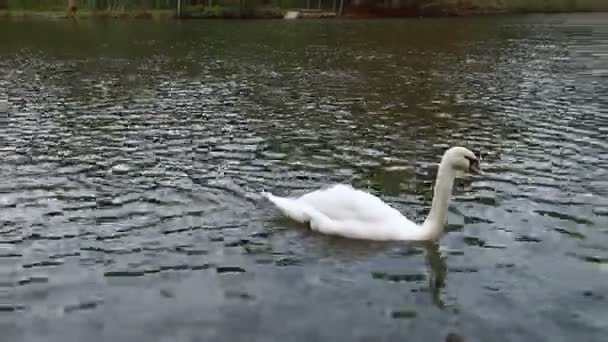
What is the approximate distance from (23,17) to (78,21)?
608cm

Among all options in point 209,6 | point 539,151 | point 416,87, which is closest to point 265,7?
point 209,6

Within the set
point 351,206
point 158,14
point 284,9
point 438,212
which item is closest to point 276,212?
point 351,206

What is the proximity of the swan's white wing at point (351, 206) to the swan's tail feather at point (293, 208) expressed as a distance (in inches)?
7.8

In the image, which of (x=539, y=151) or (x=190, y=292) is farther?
(x=539, y=151)

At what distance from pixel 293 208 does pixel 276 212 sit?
65 centimetres

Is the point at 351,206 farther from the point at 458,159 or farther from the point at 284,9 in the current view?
the point at 284,9

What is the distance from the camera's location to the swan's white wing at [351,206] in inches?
519

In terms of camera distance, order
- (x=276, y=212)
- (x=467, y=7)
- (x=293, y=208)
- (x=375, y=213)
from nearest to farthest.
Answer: (x=375, y=213) < (x=293, y=208) < (x=276, y=212) < (x=467, y=7)

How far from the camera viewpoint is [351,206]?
13.3 m

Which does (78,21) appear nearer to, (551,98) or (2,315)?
(551,98)

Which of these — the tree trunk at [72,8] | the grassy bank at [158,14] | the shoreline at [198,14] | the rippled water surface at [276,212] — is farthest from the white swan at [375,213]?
the tree trunk at [72,8]

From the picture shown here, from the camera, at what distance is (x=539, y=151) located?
19188 mm

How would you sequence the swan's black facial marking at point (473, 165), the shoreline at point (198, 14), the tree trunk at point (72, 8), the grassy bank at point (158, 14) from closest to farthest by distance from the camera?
1. the swan's black facial marking at point (473, 165)
2. the shoreline at point (198, 14)
3. the grassy bank at point (158, 14)
4. the tree trunk at point (72, 8)

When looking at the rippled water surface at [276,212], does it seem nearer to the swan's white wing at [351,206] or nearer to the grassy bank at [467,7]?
the swan's white wing at [351,206]
